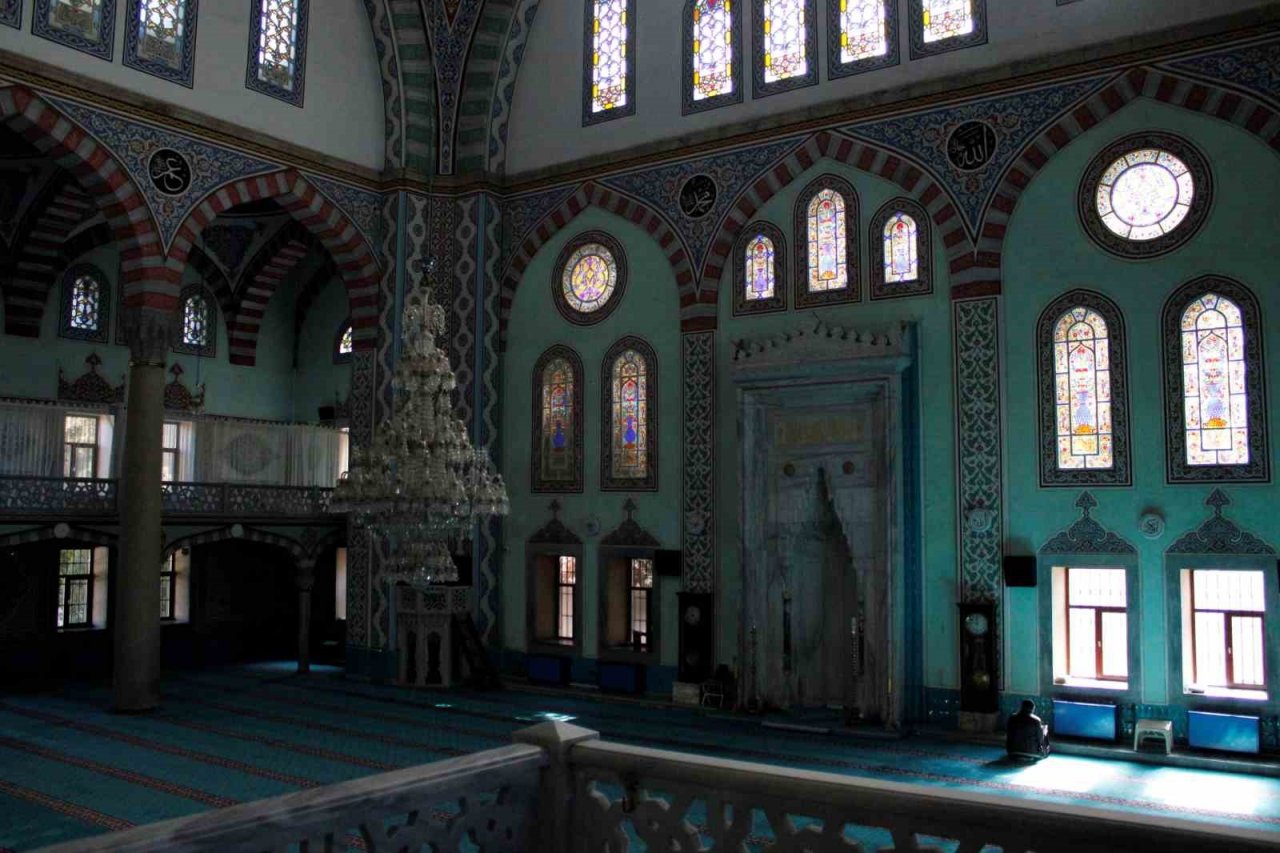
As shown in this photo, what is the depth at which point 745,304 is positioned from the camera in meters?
11.8

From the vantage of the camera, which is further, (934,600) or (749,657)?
(749,657)

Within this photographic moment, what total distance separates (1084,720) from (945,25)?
654 cm

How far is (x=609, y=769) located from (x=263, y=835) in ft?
2.99

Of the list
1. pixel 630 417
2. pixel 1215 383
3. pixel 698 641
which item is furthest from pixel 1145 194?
pixel 698 641

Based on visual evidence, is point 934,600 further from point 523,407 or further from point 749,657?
point 523,407

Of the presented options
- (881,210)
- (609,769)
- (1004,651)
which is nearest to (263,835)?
(609,769)

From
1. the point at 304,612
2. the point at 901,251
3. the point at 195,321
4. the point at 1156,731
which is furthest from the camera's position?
the point at 195,321

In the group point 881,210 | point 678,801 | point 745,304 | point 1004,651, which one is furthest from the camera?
point 745,304

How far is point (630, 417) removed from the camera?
492 inches

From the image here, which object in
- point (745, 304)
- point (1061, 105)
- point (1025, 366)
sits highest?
point (1061, 105)

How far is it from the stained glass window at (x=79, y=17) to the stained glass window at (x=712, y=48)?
600 centimetres

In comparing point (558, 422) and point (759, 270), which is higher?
point (759, 270)

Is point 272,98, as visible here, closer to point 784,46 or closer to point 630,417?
point 630,417

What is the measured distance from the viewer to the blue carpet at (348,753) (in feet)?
24.3
